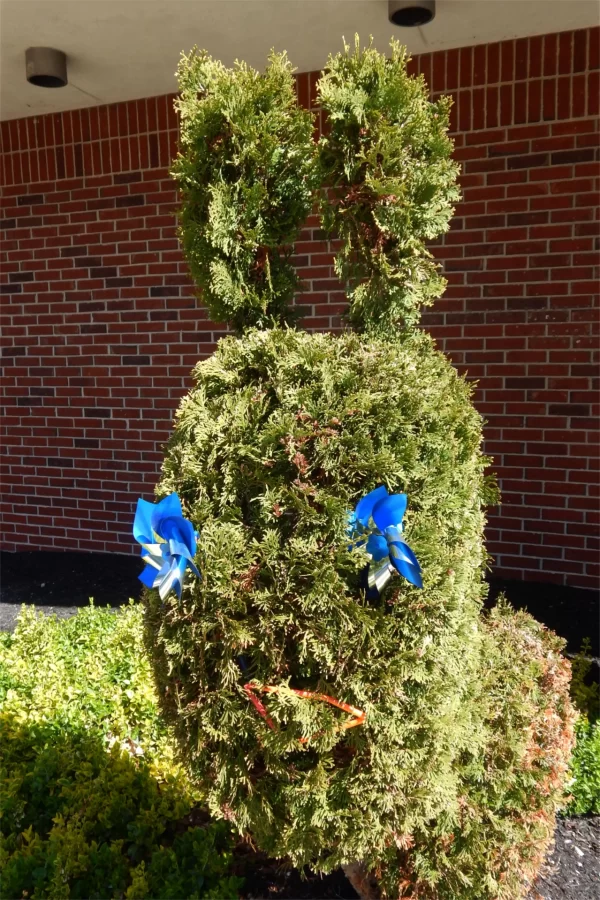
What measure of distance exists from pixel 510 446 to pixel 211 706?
3.24 metres

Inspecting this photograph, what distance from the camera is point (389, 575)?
142cm

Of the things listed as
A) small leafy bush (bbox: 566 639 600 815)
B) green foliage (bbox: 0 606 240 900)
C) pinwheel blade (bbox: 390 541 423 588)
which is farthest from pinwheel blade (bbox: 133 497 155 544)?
small leafy bush (bbox: 566 639 600 815)

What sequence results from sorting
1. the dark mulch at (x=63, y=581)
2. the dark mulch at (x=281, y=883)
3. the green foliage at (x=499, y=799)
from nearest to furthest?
the green foliage at (x=499, y=799) → the dark mulch at (x=281, y=883) → the dark mulch at (x=63, y=581)

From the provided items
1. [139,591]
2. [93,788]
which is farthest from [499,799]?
[139,591]

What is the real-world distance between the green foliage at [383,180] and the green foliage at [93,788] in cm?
151

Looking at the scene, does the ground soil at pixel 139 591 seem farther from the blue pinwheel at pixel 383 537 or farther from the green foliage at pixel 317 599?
the blue pinwheel at pixel 383 537

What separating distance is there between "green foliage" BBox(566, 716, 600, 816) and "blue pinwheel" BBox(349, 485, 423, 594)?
177 cm

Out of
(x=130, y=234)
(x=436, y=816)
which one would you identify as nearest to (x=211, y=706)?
(x=436, y=816)

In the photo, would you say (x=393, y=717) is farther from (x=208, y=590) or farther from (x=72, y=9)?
(x=72, y=9)

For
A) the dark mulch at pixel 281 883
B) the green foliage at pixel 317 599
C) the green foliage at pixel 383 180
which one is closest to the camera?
the green foliage at pixel 317 599

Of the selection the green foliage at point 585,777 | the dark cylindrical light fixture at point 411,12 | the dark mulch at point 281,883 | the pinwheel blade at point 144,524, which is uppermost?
the dark cylindrical light fixture at point 411,12

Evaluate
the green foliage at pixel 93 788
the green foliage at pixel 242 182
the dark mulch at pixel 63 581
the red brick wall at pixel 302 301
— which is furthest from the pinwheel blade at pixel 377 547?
the dark mulch at pixel 63 581

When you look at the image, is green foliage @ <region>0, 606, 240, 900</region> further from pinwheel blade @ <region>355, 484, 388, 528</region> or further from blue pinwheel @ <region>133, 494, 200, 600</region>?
pinwheel blade @ <region>355, 484, 388, 528</region>

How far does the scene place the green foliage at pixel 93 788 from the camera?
6.75 feet
